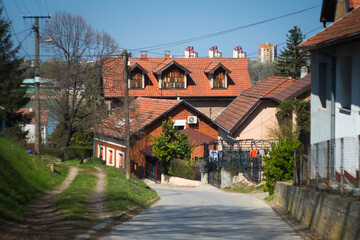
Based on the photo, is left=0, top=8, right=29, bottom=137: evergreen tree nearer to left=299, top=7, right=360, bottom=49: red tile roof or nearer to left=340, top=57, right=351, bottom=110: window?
left=299, top=7, right=360, bottom=49: red tile roof

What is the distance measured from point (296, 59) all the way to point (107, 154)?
30.9 metres

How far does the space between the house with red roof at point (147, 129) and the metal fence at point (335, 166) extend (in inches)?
1003

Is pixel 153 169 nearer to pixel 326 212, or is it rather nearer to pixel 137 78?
pixel 137 78

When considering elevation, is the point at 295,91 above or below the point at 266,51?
below

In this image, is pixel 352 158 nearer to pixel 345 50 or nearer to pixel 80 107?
pixel 345 50

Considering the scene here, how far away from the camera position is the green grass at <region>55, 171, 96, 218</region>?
1277cm

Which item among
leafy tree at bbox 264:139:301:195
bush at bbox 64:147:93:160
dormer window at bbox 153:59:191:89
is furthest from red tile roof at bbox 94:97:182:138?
leafy tree at bbox 264:139:301:195

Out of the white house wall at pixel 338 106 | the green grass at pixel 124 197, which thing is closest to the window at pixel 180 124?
the green grass at pixel 124 197

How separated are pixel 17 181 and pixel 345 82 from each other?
10.4 metres

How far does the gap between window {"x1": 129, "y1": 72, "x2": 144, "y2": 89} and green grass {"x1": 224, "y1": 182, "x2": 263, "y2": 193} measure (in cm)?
2462

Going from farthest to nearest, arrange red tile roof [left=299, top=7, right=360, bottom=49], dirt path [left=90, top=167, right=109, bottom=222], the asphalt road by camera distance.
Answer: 1. dirt path [left=90, top=167, right=109, bottom=222]
2. red tile roof [left=299, top=7, right=360, bottom=49]
3. the asphalt road

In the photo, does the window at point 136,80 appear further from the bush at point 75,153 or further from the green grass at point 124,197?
the green grass at point 124,197

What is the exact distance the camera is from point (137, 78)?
52250mm

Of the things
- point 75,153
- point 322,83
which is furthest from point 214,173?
point 322,83
